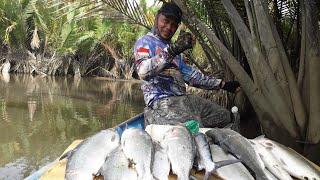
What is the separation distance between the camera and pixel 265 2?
5.20 metres

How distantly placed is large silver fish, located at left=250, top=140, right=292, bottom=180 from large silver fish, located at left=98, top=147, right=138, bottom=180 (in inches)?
36.9

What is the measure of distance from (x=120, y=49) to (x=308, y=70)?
917 inches

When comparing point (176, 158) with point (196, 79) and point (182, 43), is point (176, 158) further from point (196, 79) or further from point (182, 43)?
point (196, 79)

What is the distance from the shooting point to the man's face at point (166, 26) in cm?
473

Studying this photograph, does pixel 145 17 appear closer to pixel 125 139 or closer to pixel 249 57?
pixel 249 57

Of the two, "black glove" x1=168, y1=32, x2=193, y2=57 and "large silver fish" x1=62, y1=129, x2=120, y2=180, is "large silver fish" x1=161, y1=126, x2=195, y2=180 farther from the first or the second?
"black glove" x1=168, y1=32, x2=193, y2=57

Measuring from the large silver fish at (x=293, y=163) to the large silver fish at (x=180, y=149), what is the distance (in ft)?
2.26

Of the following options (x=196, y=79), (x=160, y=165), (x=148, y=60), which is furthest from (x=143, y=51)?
(x=160, y=165)

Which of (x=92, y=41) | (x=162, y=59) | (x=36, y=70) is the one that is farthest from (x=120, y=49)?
(x=162, y=59)

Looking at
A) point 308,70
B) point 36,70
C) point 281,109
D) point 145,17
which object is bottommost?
point 36,70

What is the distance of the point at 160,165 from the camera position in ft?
9.92

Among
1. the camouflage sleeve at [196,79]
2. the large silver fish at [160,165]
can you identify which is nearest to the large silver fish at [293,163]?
→ the large silver fish at [160,165]

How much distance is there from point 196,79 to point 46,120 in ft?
21.2

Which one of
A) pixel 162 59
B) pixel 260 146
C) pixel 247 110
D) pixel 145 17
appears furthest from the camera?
pixel 145 17
